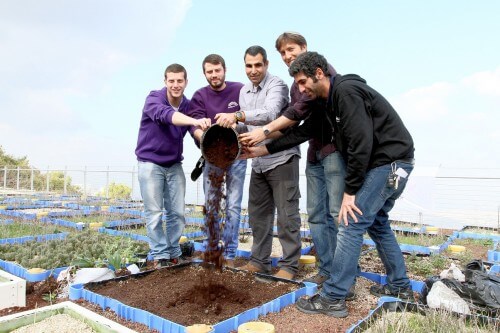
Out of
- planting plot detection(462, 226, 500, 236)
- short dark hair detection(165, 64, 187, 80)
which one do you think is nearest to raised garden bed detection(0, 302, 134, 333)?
short dark hair detection(165, 64, 187, 80)

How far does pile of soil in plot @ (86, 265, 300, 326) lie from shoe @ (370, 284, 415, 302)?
1.87 ft

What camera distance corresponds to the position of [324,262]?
3.08 m

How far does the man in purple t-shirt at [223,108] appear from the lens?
11.6ft

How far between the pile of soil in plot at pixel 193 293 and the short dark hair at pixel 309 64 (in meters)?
1.49

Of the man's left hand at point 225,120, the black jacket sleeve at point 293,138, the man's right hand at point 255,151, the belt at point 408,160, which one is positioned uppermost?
the man's left hand at point 225,120

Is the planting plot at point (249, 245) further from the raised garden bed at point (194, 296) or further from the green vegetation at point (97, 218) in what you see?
the green vegetation at point (97, 218)

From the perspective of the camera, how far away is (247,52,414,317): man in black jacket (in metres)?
2.31

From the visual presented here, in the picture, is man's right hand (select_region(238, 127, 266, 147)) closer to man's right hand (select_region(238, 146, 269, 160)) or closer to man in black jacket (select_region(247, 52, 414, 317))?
man's right hand (select_region(238, 146, 269, 160))

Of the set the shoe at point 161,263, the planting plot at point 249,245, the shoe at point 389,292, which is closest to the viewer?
the shoe at point 389,292

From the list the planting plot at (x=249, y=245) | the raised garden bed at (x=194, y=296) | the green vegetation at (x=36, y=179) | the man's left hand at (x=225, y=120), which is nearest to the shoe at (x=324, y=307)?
the raised garden bed at (x=194, y=296)

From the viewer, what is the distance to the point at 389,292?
2.81m

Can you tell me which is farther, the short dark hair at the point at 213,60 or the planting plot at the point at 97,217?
the planting plot at the point at 97,217

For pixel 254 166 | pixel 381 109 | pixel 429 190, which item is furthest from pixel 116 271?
pixel 429 190

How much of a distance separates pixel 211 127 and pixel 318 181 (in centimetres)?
92
